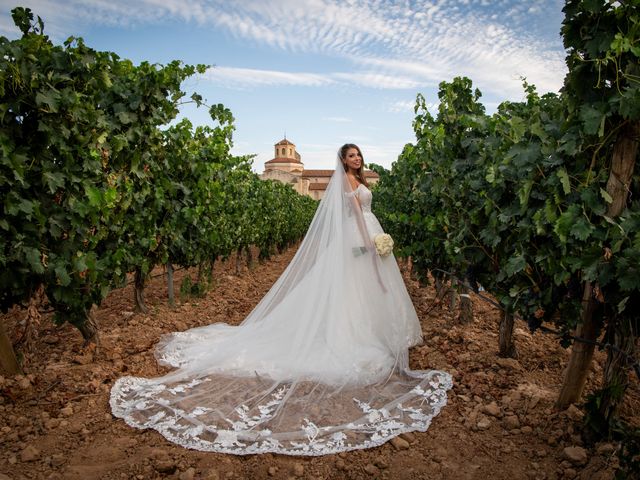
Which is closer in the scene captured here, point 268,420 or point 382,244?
point 268,420

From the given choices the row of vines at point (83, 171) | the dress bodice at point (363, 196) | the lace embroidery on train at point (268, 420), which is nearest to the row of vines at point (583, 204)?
the lace embroidery on train at point (268, 420)

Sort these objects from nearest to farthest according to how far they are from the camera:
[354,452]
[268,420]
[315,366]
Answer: [354,452], [268,420], [315,366]

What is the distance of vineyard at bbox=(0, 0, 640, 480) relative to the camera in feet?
7.64

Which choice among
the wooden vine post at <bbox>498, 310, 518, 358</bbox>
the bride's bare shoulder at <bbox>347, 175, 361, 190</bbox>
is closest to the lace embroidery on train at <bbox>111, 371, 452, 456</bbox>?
the wooden vine post at <bbox>498, 310, 518, 358</bbox>

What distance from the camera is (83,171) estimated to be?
3652 millimetres

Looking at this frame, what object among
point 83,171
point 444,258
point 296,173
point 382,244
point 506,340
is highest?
point 296,173

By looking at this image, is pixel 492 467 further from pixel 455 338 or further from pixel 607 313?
pixel 455 338

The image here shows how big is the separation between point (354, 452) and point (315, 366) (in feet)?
4.07

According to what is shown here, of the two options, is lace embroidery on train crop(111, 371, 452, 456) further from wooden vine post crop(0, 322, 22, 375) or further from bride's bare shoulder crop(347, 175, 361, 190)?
bride's bare shoulder crop(347, 175, 361, 190)

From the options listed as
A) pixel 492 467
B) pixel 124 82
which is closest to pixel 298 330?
pixel 492 467

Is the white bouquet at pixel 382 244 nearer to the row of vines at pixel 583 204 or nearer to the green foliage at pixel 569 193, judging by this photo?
the green foliage at pixel 569 193

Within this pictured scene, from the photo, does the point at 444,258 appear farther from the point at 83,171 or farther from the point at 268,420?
the point at 83,171

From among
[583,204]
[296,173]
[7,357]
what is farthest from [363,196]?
[296,173]

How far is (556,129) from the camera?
2.71 m
